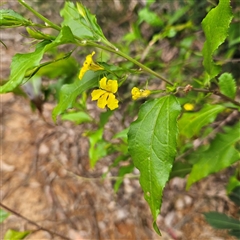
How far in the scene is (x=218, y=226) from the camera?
4.12 feet

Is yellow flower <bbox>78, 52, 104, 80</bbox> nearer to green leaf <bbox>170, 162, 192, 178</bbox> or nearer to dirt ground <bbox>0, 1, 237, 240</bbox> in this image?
green leaf <bbox>170, 162, 192, 178</bbox>

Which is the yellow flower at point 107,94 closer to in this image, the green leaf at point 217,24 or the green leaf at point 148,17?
the green leaf at point 217,24

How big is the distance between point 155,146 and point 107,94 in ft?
0.58

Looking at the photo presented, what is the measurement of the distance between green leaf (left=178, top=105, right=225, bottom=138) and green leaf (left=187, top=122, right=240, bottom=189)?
9cm

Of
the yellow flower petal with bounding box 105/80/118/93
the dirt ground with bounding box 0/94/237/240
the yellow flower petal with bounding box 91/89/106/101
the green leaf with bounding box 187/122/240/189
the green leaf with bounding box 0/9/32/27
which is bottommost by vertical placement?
the dirt ground with bounding box 0/94/237/240

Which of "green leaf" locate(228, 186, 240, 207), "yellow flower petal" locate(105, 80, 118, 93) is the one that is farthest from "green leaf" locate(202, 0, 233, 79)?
"green leaf" locate(228, 186, 240, 207)

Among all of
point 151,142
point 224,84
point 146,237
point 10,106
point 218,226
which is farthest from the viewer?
point 10,106

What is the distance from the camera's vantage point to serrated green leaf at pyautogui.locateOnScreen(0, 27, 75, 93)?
730mm

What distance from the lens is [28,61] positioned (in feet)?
2.49

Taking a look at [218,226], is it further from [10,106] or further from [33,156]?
[10,106]

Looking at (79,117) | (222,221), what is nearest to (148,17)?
(79,117)

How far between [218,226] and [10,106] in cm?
179

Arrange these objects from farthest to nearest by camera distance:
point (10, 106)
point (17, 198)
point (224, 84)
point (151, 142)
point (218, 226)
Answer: point (10, 106) < point (17, 198) < point (218, 226) < point (224, 84) < point (151, 142)

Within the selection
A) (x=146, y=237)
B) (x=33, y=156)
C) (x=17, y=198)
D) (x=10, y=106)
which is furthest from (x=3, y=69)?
(x=146, y=237)
